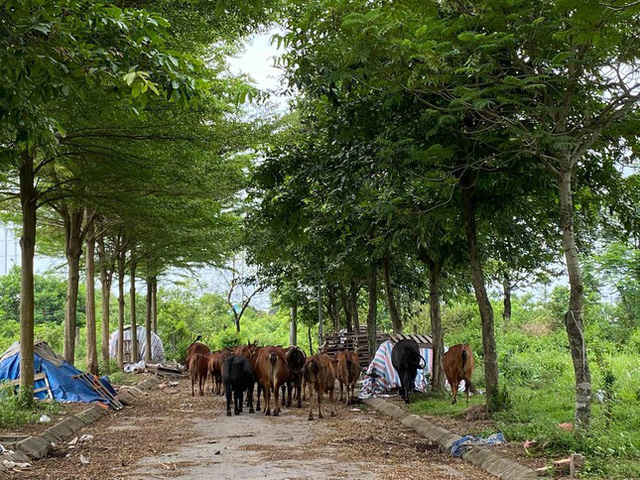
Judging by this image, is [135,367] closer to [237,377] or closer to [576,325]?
[237,377]

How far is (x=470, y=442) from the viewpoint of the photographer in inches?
393

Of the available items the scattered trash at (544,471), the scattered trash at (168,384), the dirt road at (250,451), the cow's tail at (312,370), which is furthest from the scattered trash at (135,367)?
the scattered trash at (544,471)

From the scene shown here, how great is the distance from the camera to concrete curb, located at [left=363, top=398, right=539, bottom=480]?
8070 mm

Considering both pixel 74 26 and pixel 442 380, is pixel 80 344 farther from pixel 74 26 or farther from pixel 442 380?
pixel 74 26

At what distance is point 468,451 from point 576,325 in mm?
2216

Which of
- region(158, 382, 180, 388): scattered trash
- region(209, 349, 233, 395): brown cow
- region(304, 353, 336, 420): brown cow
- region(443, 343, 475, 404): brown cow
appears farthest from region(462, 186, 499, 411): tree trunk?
region(158, 382, 180, 388): scattered trash

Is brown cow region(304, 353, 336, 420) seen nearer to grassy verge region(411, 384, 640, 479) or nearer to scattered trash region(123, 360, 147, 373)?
grassy verge region(411, 384, 640, 479)

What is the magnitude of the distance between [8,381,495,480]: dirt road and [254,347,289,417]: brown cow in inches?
16.4

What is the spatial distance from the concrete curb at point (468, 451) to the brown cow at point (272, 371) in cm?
228

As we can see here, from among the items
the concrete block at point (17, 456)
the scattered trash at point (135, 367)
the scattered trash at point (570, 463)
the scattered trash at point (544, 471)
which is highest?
the scattered trash at point (135, 367)

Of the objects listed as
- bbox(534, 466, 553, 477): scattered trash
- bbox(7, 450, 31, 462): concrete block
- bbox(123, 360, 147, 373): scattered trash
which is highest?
bbox(123, 360, 147, 373): scattered trash

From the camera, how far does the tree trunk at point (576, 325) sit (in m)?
9.03

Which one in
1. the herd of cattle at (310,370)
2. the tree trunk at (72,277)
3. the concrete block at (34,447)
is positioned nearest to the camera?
the concrete block at (34,447)

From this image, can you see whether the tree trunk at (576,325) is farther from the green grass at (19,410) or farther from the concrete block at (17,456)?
the green grass at (19,410)
